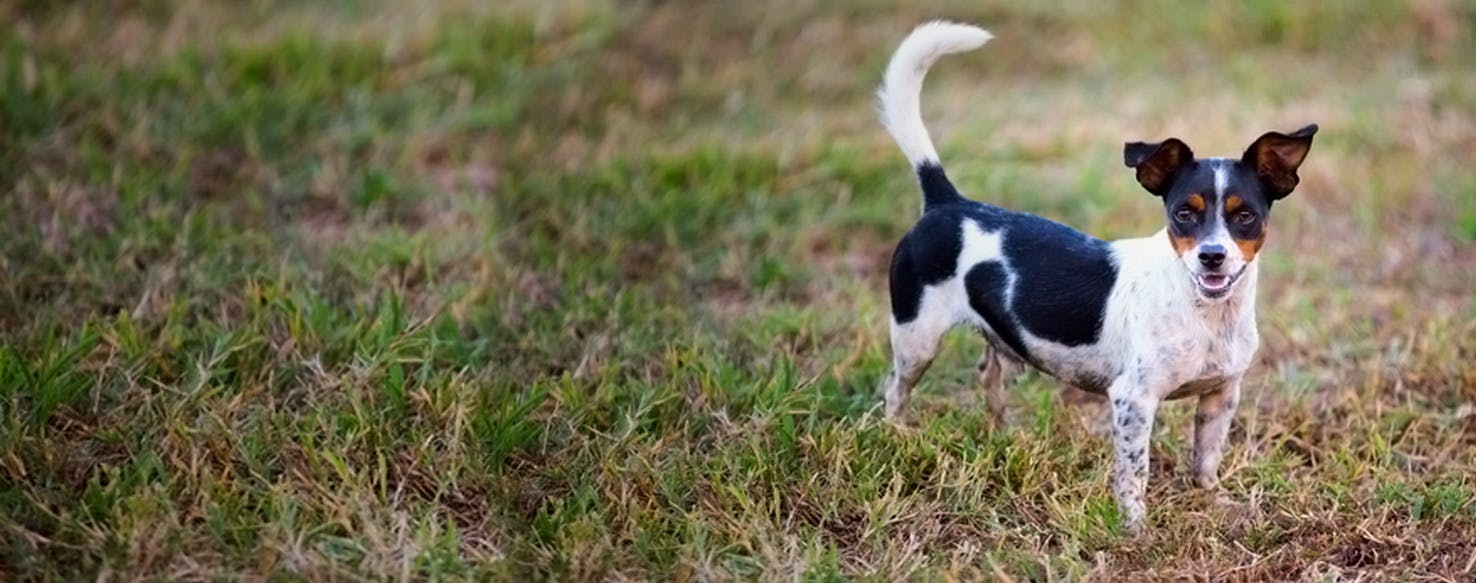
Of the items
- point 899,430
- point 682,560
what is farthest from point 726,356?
point 682,560

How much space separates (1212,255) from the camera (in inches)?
161

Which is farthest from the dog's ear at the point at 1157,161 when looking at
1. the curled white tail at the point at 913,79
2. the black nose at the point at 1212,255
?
the curled white tail at the point at 913,79

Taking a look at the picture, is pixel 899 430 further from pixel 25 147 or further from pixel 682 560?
pixel 25 147

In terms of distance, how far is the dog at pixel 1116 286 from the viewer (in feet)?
13.7

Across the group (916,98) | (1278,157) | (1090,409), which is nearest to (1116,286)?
(1278,157)

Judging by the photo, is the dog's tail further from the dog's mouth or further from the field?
the dog's mouth

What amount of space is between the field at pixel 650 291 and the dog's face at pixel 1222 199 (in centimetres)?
74

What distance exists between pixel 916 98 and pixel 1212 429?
129 cm

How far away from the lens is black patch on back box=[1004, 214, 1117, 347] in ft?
14.9

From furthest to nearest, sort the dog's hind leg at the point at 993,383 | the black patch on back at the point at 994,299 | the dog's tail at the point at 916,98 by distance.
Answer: the dog's hind leg at the point at 993,383
the dog's tail at the point at 916,98
the black patch on back at the point at 994,299

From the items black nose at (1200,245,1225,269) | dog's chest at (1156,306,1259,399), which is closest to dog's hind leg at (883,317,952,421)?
dog's chest at (1156,306,1259,399)

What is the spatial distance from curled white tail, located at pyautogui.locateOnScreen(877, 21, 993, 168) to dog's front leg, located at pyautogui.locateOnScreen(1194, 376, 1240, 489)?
1.07 m

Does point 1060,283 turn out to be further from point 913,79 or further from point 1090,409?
point 1090,409

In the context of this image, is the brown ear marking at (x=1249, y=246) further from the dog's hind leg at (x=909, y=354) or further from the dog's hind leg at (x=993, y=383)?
the dog's hind leg at (x=993, y=383)
